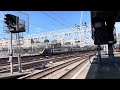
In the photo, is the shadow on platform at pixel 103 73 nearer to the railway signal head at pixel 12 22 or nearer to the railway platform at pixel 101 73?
the railway platform at pixel 101 73

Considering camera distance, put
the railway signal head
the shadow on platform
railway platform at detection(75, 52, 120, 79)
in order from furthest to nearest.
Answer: the railway signal head
railway platform at detection(75, 52, 120, 79)
the shadow on platform

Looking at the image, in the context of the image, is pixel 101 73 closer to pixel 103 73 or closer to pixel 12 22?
pixel 103 73

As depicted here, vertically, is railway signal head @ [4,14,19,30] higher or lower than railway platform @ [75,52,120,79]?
higher

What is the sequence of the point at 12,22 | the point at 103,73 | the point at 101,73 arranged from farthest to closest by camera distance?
the point at 12,22 < the point at 101,73 < the point at 103,73

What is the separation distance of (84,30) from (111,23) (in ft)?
175

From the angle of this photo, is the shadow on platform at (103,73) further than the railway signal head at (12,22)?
No

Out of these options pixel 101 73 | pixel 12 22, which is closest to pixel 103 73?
pixel 101 73

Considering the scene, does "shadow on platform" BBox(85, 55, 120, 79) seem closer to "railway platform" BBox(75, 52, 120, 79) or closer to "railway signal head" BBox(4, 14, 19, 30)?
"railway platform" BBox(75, 52, 120, 79)

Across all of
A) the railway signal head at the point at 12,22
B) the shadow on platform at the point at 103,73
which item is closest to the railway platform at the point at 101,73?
the shadow on platform at the point at 103,73

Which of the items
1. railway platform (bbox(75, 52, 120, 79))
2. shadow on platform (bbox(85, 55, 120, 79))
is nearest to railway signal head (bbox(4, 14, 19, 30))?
railway platform (bbox(75, 52, 120, 79))

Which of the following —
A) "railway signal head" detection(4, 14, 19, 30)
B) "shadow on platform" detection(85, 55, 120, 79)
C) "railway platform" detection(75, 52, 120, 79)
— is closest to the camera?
"shadow on platform" detection(85, 55, 120, 79)
